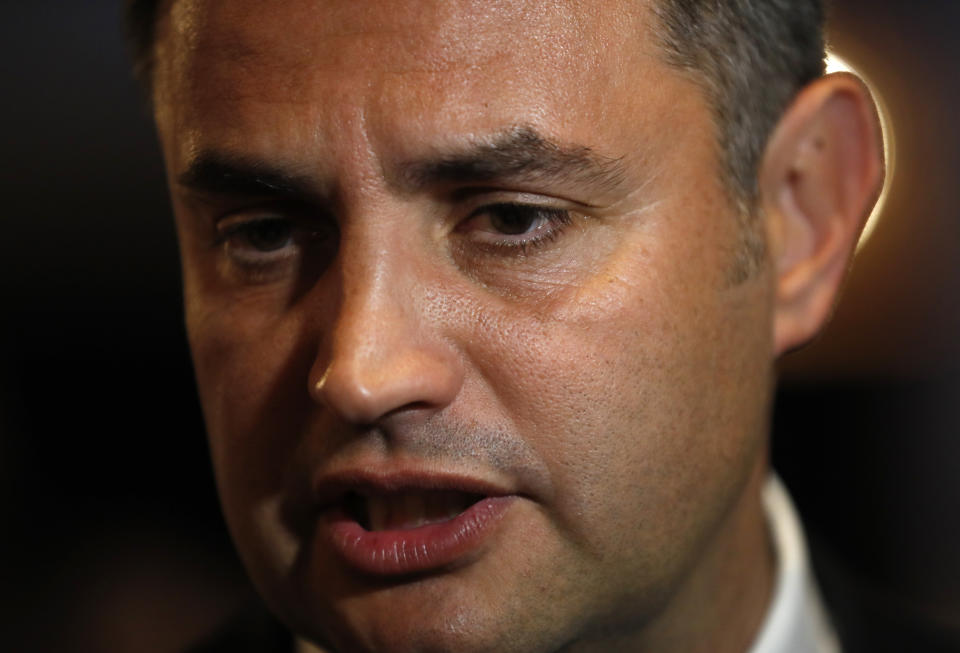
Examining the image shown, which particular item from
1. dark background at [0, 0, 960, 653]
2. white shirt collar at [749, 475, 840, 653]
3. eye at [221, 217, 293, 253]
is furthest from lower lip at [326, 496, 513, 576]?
dark background at [0, 0, 960, 653]

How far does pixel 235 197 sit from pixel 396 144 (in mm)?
304

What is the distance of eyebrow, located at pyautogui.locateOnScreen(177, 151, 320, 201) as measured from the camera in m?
1.71

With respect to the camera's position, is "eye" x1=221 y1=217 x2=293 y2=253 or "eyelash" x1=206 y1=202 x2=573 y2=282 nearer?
"eyelash" x1=206 y1=202 x2=573 y2=282

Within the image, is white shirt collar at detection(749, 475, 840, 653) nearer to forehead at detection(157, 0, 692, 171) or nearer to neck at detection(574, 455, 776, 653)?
neck at detection(574, 455, 776, 653)

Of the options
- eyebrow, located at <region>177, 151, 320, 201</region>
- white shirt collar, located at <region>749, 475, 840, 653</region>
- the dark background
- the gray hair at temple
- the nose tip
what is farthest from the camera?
the dark background

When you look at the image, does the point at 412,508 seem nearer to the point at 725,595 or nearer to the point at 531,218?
the point at 531,218

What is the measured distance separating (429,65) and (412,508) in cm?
61

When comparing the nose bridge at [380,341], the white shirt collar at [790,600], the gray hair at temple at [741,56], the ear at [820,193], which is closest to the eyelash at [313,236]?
the nose bridge at [380,341]

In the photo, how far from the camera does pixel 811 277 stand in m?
2.04

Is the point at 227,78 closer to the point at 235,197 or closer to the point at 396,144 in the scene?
the point at 235,197

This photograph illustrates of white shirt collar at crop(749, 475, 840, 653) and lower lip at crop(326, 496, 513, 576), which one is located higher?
lower lip at crop(326, 496, 513, 576)

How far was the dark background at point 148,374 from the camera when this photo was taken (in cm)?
317

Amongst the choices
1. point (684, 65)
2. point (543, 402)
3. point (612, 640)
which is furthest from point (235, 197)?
point (612, 640)

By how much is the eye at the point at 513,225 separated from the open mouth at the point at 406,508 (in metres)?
0.35
